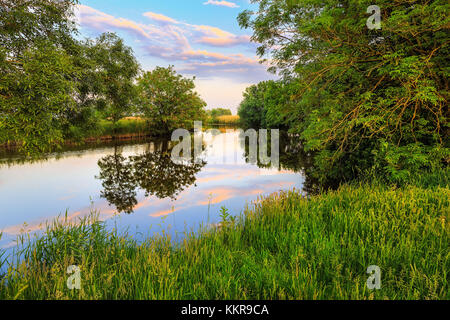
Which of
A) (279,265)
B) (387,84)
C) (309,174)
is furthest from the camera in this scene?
(309,174)

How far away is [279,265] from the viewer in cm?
401

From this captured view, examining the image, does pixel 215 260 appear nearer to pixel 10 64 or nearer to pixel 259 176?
pixel 10 64

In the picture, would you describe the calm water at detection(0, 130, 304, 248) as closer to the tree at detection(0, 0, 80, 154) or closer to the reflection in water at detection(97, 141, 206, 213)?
the reflection in water at detection(97, 141, 206, 213)

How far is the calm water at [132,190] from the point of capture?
9.95 metres

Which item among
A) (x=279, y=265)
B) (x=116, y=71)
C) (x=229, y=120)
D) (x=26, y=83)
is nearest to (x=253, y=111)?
(x=229, y=120)

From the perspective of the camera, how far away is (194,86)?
52.5m

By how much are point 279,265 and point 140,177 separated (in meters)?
15.4

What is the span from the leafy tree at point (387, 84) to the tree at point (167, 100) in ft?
123

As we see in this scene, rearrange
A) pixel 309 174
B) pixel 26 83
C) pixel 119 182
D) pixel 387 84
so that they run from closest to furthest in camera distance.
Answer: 1. pixel 26 83
2. pixel 387 84
3. pixel 119 182
4. pixel 309 174

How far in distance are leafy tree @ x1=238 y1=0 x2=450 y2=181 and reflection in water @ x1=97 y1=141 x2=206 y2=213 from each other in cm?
883

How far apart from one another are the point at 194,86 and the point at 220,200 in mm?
44568

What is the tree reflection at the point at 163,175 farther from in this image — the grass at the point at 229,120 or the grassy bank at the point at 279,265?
the grass at the point at 229,120

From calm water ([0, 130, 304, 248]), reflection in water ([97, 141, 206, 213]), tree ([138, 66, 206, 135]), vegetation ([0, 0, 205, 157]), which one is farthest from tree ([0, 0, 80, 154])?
tree ([138, 66, 206, 135])

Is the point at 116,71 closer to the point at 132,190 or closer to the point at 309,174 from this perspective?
the point at 132,190
